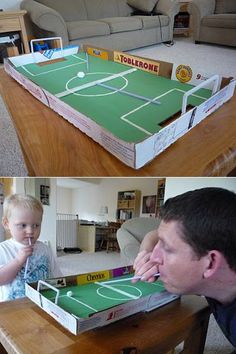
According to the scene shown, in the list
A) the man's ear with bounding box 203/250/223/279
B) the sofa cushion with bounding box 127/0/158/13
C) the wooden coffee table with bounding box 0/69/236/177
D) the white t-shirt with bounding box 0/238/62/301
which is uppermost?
the sofa cushion with bounding box 127/0/158/13

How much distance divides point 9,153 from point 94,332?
65.3 inches

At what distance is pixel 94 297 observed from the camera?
2.89ft

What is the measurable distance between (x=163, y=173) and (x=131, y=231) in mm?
1137

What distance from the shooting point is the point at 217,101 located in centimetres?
107

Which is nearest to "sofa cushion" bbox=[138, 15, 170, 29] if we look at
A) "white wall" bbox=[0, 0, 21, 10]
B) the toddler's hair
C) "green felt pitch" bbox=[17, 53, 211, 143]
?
"white wall" bbox=[0, 0, 21, 10]

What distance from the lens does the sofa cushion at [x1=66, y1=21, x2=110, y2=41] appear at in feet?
12.3

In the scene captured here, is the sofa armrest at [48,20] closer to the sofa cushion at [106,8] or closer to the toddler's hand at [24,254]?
the sofa cushion at [106,8]

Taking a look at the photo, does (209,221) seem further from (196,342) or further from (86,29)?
(86,29)

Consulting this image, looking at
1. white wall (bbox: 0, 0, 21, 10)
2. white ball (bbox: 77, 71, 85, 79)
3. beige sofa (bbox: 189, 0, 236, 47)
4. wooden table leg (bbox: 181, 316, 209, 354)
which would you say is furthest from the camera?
beige sofa (bbox: 189, 0, 236, 47)

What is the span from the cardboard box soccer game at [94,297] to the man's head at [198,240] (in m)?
0.12

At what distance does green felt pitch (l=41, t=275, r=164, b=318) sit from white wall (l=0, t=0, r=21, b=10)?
167 inches

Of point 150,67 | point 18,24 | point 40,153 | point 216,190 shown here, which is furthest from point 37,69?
point 18,24

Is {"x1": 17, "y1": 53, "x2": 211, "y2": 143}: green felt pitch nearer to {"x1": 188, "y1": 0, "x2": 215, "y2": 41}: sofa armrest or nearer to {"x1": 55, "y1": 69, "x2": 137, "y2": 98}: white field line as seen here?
{"x1": 55, "y1": 69, "x2": 137, "y2": 98}: white field line

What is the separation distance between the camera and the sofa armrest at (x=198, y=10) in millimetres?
4510
